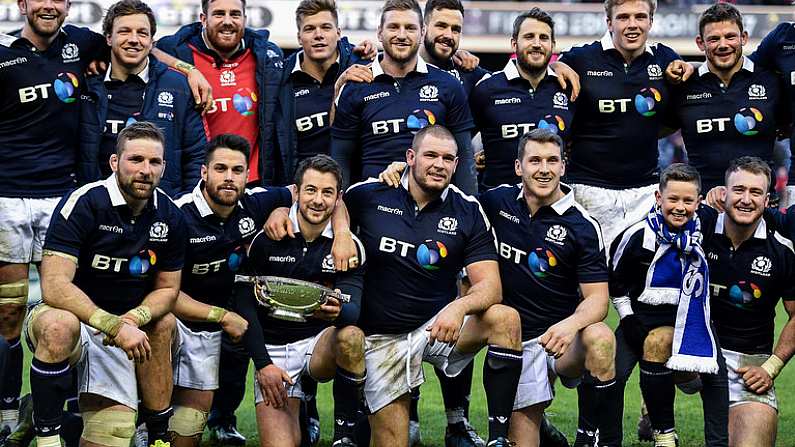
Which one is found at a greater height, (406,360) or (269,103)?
(269,103)

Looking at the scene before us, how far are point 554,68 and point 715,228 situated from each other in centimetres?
132

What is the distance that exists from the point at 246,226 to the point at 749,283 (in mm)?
2666

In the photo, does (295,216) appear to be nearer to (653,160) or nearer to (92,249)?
(92,249)

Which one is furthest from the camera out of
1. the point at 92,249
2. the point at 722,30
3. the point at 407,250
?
the point at 722,30

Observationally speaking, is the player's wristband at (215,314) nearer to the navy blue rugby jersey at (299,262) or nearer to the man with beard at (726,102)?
the navy blue rugby jersey at (299,262)

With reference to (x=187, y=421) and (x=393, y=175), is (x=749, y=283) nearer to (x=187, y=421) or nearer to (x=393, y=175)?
(x=393, y=175)

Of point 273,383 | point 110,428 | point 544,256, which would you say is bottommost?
point 110,428

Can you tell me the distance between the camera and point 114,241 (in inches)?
240

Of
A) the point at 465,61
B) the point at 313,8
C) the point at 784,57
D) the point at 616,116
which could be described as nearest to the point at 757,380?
the point at 616,116

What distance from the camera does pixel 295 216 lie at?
21.1ft

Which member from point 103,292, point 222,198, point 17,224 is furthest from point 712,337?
point 17,224

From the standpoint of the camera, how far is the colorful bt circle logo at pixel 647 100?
7320mm

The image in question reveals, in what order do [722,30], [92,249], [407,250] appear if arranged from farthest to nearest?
1. [722,30]
2. [407,250]
3. [92,249]

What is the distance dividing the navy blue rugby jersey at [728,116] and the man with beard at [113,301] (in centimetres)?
303
